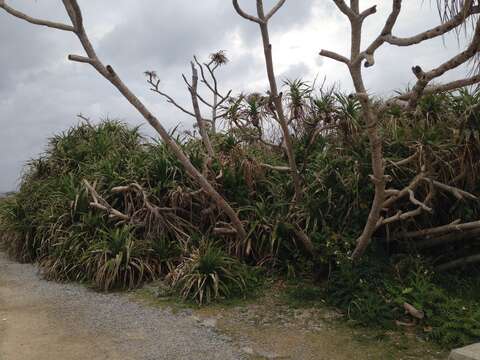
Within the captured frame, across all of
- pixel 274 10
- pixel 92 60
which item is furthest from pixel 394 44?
pixel 92 60

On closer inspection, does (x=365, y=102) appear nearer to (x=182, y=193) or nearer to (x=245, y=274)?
(x=245, y=274)

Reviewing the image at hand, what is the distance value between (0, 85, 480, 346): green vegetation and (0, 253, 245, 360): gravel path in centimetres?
58

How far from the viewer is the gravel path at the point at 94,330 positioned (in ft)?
14.5

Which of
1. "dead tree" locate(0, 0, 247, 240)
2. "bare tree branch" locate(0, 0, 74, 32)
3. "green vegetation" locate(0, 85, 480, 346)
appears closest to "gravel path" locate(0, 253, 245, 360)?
"green vegetation" locate(0, 85, 480, 346)

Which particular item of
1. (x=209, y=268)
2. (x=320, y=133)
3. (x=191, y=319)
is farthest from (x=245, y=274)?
(x=320, y=133)

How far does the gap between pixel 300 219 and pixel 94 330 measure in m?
2.95

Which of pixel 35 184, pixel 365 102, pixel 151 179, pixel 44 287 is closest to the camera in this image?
pixel 365 102

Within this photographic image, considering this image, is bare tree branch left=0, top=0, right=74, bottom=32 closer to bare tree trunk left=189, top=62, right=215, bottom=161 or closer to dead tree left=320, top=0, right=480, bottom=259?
bare tree trunk left=189, top=62, right=215, bottom=161

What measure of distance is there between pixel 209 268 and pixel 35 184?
5844 mm

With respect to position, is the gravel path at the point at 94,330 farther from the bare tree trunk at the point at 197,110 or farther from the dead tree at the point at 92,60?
the bare tree trunk at the point at 197,110

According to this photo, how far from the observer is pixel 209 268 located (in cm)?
609

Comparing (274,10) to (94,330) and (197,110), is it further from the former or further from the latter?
(94,330)

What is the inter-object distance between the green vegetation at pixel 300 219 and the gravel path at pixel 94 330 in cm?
58

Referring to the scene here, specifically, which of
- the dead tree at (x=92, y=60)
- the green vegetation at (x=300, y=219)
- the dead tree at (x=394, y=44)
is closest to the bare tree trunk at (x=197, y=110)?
the green vegetation at (x=300, y=219)
